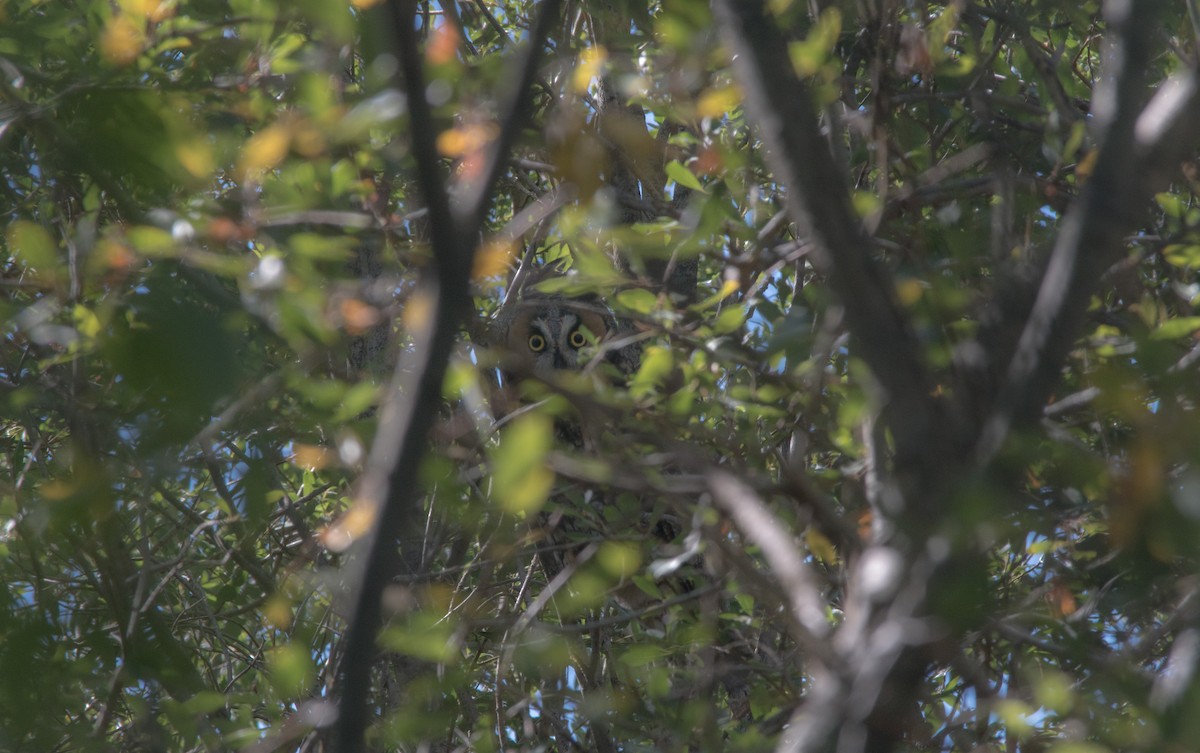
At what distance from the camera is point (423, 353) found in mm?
858

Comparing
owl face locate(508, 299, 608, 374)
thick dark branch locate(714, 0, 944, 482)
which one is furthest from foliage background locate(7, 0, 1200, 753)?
owl face locate(508, 299, 608, 374)

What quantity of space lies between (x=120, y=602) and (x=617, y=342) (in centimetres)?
112

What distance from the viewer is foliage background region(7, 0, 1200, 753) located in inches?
33.8

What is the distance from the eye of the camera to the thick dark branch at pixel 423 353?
818mm

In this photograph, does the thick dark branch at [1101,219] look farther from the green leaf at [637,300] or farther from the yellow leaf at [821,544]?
the green leaf at [637,300]

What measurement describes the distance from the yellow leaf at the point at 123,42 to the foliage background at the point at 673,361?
11 mm

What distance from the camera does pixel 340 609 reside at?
6.53 ft

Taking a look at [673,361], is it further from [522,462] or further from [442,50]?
[522,462]

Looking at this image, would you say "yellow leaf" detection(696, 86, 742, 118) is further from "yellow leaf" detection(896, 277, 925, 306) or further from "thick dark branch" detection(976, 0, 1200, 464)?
"thick dark branch" detection(976, 0, 1200, 464)

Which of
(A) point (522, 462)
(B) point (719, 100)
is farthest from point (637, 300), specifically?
(A) point (522, 462)

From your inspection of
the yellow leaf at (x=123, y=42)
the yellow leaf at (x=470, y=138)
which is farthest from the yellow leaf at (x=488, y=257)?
the yellow leaf at (x=123, y=42)

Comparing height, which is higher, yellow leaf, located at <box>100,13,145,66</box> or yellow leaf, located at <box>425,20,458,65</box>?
yellow leaf, located at <box>100,13,145,66</box>

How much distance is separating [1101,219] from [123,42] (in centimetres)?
140

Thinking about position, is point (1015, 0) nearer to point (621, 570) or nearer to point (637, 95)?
point (637, 95)
